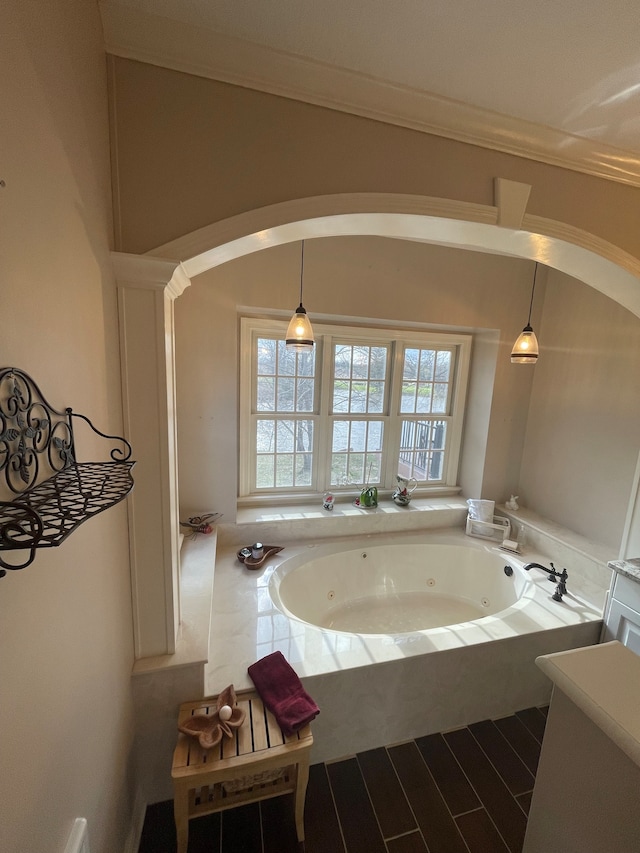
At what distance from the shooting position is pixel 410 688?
1.79 metres

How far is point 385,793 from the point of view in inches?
62.8

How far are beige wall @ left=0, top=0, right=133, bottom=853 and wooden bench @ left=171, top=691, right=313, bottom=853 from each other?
212 mm

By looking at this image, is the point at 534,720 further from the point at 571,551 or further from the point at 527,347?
the point at 527,347

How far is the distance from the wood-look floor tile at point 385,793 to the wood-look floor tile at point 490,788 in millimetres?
354

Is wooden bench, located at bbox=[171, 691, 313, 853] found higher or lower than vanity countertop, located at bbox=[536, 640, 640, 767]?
lower

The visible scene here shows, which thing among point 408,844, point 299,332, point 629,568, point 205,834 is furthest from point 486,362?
point 205,834

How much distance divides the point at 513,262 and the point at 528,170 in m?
1.78

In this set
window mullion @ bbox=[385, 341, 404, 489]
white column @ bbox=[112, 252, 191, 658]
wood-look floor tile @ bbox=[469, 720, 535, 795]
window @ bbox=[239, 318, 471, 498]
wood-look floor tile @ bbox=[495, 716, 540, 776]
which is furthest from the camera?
window mullion @ bbox=[385, 341, 404, 489]

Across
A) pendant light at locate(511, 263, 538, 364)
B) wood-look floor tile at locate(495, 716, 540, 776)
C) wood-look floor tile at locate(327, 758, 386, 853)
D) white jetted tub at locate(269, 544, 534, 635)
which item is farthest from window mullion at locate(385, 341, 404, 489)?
wood-look floor tile at locate(327, 758, 386, 853)

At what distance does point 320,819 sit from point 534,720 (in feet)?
4.27

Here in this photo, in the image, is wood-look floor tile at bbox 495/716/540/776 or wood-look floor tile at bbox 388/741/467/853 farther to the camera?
wood-look floor tile at bbox 495/716/540/776

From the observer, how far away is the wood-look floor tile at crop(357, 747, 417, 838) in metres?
1.48

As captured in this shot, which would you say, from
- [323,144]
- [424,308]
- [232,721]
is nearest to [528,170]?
[323,144]

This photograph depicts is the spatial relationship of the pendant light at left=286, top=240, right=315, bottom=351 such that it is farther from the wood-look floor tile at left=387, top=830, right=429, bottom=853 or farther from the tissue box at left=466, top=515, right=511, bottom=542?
the wood-look floor tile at left=387, top=830, right=429, bottom=853
